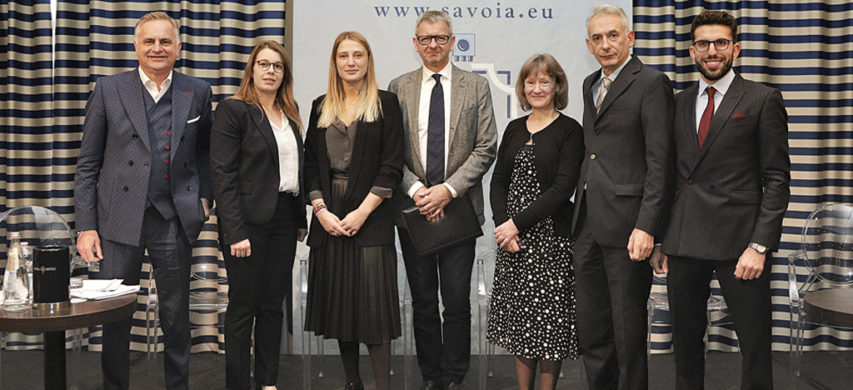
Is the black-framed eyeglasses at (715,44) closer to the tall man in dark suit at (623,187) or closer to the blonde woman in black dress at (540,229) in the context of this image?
the tall man in dark suit at (623,187)

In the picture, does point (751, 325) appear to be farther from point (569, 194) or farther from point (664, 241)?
point (569, 194)

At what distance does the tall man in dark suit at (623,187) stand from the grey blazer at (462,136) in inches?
23.7

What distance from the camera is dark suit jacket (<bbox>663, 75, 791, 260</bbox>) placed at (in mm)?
2613

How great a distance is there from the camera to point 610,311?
3008mm

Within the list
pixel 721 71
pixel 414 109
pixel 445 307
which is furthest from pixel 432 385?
pixel 721 71

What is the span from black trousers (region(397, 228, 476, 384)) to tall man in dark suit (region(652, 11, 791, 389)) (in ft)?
3.44

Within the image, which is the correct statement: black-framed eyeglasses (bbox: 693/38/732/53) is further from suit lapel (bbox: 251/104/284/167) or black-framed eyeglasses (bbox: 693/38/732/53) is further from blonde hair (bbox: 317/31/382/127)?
suit lapel (bbox: 251/104/284/167)

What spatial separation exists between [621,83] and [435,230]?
1.08 metres

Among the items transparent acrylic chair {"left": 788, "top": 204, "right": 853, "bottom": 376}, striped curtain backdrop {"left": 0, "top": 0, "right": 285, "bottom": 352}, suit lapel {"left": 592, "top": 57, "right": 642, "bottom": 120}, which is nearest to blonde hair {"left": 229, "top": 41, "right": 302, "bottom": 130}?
striped curtain backdrop {"left": 0, "top": 0, "right": 285, "bottom": 352}

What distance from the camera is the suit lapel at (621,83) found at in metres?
2.87

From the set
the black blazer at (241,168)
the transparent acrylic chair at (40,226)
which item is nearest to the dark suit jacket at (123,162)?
the black blazer at (241,168)

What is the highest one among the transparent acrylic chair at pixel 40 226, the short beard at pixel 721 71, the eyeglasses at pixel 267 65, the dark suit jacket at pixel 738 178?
the eyeglasses at pixel 267 65

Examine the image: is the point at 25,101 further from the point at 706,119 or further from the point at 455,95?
the point at 706,119

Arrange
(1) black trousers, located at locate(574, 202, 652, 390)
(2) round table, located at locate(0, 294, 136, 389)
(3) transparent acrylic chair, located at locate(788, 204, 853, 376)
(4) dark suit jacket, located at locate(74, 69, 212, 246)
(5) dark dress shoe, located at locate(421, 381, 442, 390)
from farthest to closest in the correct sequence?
(3) transparent acrylic chair, located at locate(788, 204, 853, 376), (5) dark dress shoe, located at locate(421, 381, 442, 390), (4) dark suit jacket, located at locate(74, 69, 212, 246), (1) black trousers, located at locate(574, 202, 652, 390), (2) round table, located at locate(0, 294, 136, 389)
